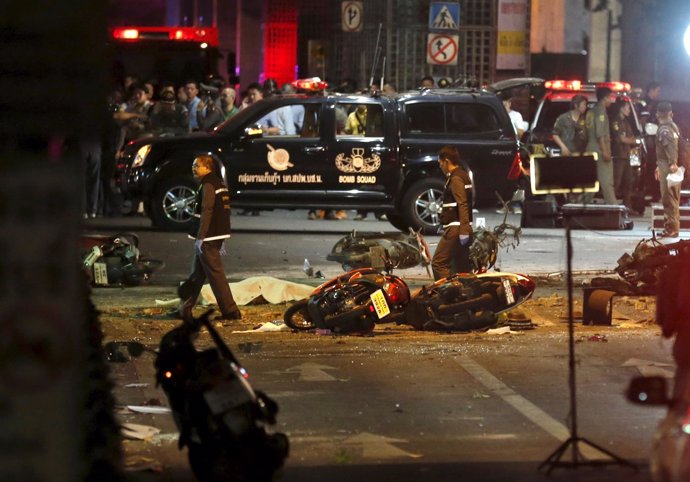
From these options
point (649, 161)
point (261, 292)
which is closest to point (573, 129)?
point (649, 161)

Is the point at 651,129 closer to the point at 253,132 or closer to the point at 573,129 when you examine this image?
the point at 573,129

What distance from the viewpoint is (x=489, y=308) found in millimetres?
13086

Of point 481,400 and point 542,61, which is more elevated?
point 542,61

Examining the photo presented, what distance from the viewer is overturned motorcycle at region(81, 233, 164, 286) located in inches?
629

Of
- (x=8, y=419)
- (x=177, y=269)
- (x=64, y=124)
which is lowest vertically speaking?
(x=177, y=269)

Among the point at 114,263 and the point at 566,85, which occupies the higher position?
the point at 566,85

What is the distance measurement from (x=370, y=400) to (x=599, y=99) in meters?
15.3

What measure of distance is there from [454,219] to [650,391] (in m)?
8.57

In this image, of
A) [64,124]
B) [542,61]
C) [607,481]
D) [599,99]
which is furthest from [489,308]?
[542,61]

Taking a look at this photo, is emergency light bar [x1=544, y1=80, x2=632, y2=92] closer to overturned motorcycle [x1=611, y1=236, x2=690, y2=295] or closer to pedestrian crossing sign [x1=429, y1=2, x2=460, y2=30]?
pedestrian crossing sign [x1=429, y1=2, x2=460, y2=30]

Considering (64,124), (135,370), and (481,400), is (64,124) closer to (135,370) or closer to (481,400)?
(481,400)

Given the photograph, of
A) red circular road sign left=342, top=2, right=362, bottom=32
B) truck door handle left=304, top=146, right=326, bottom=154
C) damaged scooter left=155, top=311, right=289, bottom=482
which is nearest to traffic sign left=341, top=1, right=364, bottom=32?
red circular road sign left=342, top=2, right=362, bottom=32

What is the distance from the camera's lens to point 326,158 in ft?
70.3

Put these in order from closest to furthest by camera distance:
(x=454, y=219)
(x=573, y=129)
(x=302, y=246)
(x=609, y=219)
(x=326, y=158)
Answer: (x=454, y=219) < (x=302, y=246) < (x=326, y=158) < (x=609, y=219) < (x=573, y=129)
